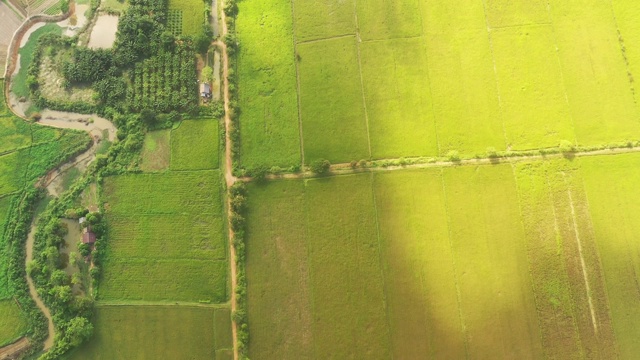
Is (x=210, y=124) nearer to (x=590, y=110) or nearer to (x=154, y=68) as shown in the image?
(x=154, y=68)

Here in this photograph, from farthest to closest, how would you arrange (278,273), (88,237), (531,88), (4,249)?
(531,88) → (4,249) → (88,237) → (278,273)

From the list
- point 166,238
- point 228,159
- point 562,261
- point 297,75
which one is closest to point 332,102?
point 297,75

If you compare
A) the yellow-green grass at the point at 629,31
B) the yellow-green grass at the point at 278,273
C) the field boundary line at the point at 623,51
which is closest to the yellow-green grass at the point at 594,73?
the field boundary line at the point at 623,51

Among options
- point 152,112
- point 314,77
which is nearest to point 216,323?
point 152,112

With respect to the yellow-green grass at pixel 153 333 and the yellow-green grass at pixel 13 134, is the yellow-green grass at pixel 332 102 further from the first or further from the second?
the yellow-green grass at pixel 13 134

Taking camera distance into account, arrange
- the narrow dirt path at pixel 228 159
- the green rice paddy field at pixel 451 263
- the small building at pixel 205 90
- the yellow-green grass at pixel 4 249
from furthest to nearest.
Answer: the small building at pixel 205 90 < the yellow-green grass at pixel 4 249 < the narrow dirt path at pixel 228 159 < the green rice paddy field at pixel 451 263

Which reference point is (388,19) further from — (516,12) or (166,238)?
(166,238)
